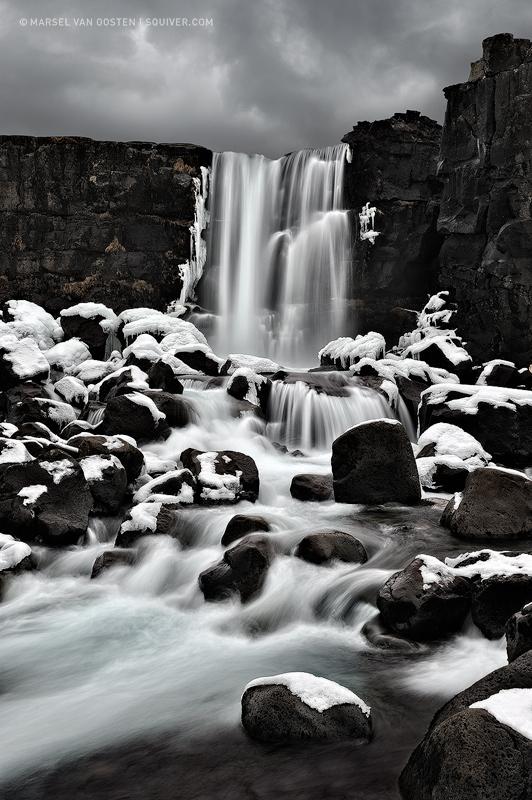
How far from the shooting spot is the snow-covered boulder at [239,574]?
671 cm

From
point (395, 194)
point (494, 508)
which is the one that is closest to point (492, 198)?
point (395, 194)

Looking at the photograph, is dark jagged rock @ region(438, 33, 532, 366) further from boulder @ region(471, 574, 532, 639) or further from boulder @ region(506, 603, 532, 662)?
boulder @ region(506, 603, 532, 662)

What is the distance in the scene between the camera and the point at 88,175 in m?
26.6

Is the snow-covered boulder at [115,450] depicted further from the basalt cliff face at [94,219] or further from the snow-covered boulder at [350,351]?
the basalt cliff face at [94,219]

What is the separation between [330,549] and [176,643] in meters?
1.99

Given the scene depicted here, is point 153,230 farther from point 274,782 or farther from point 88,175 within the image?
point 274,782

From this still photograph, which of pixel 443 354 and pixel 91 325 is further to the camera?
pixel 91 325

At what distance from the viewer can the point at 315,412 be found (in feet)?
49.8

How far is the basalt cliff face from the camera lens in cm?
2648

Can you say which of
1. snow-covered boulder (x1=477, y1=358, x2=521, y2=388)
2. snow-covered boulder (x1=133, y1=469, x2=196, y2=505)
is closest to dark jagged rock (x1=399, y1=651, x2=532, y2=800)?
snow-covered boulder (x1=133, y1=469, x2=196, y2=505)

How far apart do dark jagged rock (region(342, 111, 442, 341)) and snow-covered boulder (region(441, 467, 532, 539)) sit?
18.9 m

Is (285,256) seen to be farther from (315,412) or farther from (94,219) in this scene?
(315,412)

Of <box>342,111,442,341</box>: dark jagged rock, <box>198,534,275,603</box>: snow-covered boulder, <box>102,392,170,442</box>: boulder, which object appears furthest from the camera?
<box>342,111,442,341</box>: dark jagged rock

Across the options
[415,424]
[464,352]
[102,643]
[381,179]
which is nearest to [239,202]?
[381,179]
